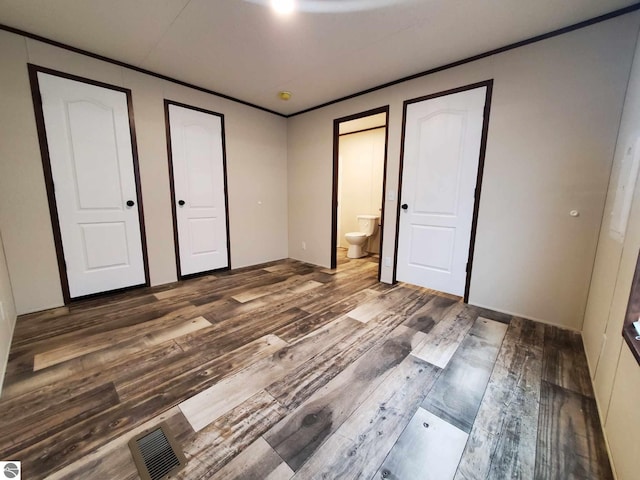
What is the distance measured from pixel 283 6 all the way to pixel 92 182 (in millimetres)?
2413

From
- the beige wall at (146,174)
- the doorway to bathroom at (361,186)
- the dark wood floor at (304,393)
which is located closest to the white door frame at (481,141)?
the dark wood floor at (304,393)

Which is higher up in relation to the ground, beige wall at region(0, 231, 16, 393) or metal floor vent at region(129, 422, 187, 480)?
beige wall at region(0, 231, 16, 393)

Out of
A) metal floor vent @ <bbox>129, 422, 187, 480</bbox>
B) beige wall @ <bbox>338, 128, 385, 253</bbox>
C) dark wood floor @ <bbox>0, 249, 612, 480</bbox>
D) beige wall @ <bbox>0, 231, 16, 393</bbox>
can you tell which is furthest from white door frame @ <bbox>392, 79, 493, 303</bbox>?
beige wall @ <bbox>0, 231, 16, 393</bbox>

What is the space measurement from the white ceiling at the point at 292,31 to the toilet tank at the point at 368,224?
7.73 ft

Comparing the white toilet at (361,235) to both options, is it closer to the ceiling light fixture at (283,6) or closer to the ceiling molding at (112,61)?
the ceiling molding at (112,61)

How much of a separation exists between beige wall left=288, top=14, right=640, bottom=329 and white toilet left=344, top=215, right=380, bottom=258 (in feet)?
7.04

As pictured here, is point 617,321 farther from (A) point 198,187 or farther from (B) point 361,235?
(A) point 198,187

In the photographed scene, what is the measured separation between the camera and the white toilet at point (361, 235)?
14.6ft

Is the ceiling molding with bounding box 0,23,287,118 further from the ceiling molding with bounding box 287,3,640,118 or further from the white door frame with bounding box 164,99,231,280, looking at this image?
the ceiling molding with bounding box 287,3,640,118

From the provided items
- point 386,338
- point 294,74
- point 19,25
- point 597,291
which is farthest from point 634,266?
point 19,25

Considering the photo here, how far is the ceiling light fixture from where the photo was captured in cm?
171

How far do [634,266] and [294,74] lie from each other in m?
3.01

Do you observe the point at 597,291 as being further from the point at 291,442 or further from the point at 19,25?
the point at 19,25

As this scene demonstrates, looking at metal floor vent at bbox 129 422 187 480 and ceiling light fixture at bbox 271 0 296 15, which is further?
ceiling light fixture at bbox 271 0 296 15
